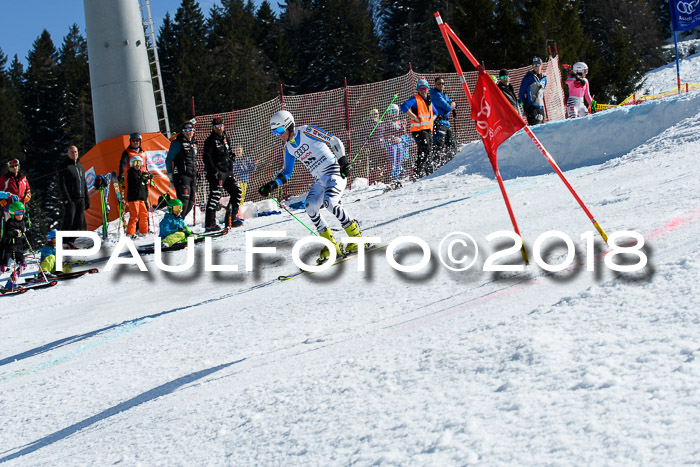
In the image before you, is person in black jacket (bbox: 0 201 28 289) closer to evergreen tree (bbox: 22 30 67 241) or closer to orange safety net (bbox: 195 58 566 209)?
orange safety net (bbox: 195 58 566 209)

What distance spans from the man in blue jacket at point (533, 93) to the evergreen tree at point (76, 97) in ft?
150

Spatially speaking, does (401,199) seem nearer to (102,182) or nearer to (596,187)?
(596,187)

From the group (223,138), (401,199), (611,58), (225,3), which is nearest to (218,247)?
(223,138)

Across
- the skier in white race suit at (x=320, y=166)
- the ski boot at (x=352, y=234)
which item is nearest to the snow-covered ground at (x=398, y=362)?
the ski boot at (x=352, y=234)

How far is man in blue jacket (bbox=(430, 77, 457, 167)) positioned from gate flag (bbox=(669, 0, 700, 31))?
249 inches

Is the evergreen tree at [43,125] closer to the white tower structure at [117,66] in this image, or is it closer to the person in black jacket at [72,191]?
the white tower structure at [117,66]

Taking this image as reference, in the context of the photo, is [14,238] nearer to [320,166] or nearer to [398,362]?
[320,166]

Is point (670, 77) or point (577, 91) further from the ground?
point (670, 77)

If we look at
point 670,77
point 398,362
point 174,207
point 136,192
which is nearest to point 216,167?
point 174,207

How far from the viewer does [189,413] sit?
369 cm

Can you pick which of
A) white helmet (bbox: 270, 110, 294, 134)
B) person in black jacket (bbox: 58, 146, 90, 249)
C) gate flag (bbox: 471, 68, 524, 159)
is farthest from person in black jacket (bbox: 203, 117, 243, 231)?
gate flag (bbox: 471, 68, 524, 159)

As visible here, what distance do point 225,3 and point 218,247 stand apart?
60.4m

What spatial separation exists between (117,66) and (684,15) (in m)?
14.2

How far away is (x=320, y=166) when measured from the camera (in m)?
7.93
